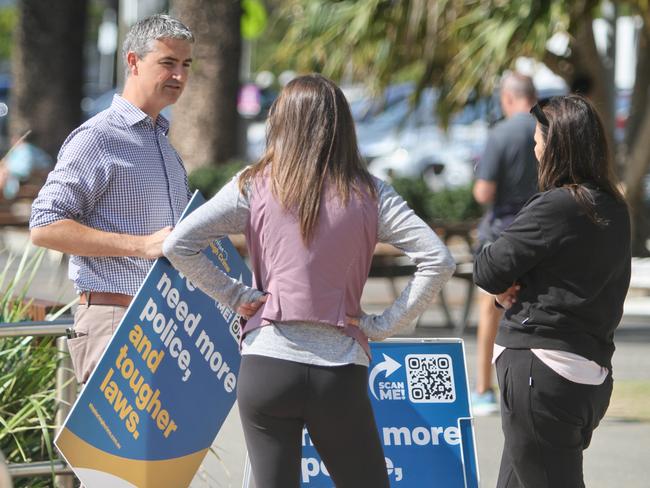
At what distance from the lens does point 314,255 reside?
3434 mm

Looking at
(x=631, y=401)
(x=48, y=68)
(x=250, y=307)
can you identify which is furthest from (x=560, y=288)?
(x=48, y=68)

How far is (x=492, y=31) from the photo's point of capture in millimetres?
11594

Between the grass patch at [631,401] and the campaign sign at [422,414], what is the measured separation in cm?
321

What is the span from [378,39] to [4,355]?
860cm

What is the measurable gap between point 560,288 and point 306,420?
922mm

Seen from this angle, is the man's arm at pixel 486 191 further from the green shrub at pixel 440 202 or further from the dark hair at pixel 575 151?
the green shrub at pixel 440 202

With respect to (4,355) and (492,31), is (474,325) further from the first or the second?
(4,355)

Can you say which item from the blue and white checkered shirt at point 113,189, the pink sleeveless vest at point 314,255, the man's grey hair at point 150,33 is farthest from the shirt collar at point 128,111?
the pink sleeveless vest at point 314,255

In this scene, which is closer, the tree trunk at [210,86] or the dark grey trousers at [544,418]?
the dark grey trousers at [544,418]

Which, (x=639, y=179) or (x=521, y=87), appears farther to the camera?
(x=639, y=179)

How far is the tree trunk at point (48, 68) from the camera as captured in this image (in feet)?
72.2

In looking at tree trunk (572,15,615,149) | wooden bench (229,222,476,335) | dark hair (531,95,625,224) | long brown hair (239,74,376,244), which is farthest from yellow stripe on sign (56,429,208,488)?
tree trunk (572,15,615,149)

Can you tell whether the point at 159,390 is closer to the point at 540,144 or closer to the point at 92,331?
the point at 92,331

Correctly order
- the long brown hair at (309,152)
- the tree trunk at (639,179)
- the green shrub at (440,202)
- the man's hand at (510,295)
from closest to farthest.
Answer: the long brown hair at (309,152) → the man's hand at (510,295) → the tree trunk at (639,179) → the green shrub at (440,202)
